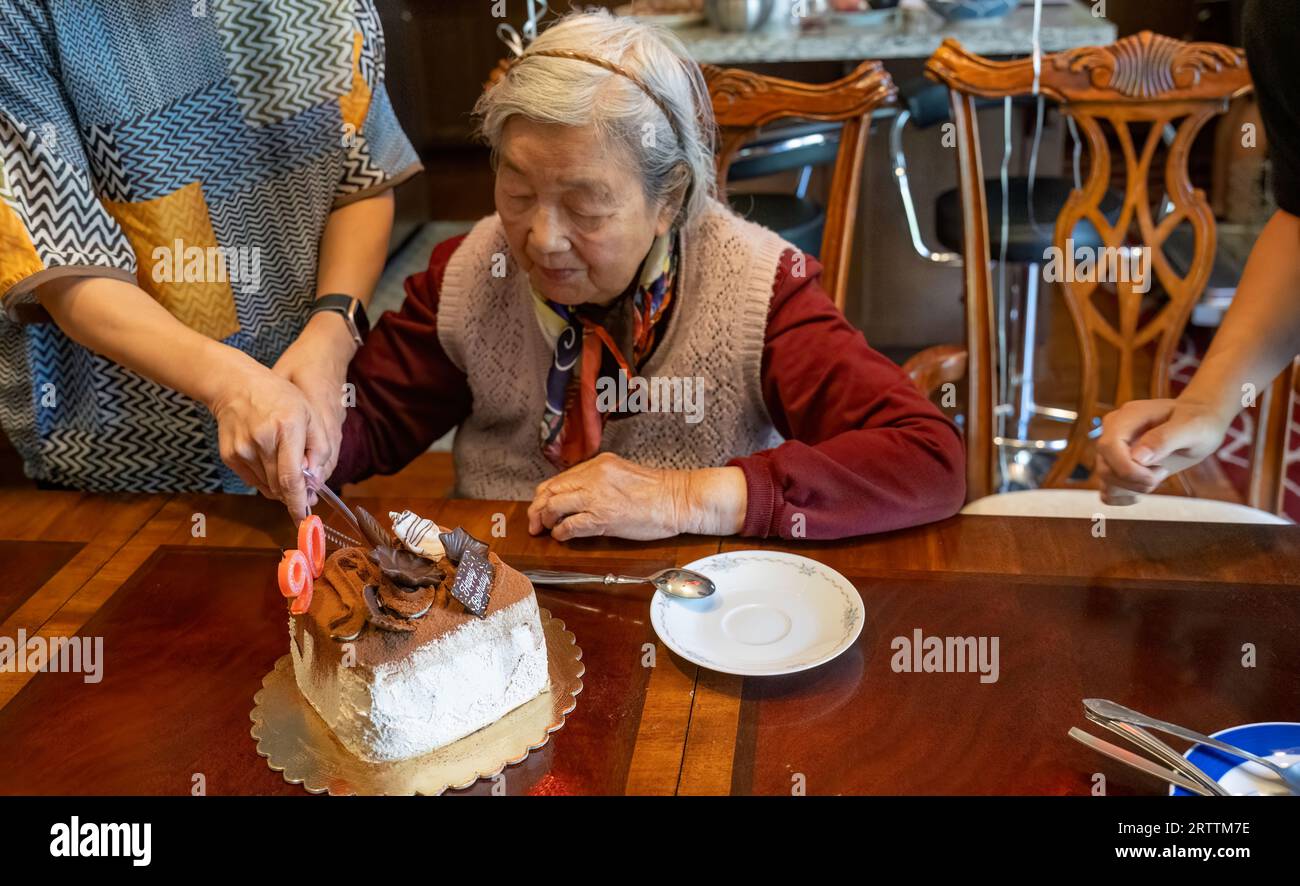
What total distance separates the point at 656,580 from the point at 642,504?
12 cm

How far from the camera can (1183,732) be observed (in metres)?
1.00

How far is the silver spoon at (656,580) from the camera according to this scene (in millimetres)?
→ 1225

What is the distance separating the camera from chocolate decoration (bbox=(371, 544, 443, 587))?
1033 mm

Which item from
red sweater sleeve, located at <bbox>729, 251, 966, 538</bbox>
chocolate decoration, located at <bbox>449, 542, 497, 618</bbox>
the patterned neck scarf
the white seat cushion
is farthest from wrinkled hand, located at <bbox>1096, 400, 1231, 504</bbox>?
chocolate decoration, located at <bbox>449, 542, 497, 618</bbox>

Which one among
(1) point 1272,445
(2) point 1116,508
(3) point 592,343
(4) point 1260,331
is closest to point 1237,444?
(1) point 1272,445

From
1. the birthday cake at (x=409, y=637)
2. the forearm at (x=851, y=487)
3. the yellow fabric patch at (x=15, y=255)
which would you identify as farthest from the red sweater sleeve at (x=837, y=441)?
the yellow fabric patch at (x=15, y=255)

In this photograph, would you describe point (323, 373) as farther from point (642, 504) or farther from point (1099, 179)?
point (1099, 179)

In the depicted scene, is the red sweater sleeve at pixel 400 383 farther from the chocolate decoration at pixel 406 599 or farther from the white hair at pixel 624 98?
the chocolate decoration at pixel 406 599

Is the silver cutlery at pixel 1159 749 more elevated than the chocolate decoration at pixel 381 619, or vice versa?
the chocolate decoration at pixel 381 619

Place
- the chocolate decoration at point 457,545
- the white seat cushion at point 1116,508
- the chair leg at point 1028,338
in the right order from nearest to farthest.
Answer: the chocolate decoration at point 457,545
the white seat cushion at point 1116,508
the chair leg at point 1028,338

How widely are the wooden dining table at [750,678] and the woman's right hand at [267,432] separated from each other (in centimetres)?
8

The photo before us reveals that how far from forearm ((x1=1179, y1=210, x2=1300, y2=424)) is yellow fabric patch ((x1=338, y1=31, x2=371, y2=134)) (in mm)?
1096

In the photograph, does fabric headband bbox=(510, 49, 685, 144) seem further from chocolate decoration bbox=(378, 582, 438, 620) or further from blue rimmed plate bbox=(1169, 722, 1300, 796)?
blue rimmed plate bbox=(1169, 722, 1300, 796)

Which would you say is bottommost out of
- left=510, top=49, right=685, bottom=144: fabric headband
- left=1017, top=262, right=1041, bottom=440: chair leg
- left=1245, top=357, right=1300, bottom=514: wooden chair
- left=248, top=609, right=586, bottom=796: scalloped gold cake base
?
left=1017, top=262, right=1041, bottom=440: chair leg
